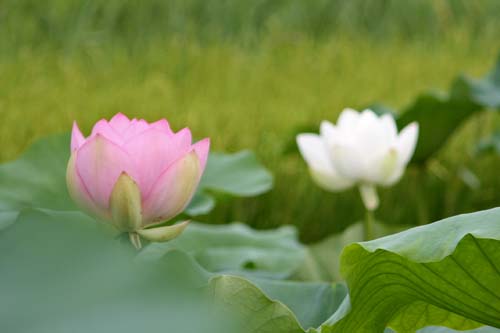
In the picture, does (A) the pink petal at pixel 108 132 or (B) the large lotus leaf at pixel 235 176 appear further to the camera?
(B) the large lotus leaf at pixel 235 176

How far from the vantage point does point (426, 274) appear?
2.22 feet

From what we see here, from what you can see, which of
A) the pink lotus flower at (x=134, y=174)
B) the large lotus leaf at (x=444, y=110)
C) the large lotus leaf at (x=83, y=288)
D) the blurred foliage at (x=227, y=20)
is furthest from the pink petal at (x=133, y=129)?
the blurred foliage at (x=227, y=20)

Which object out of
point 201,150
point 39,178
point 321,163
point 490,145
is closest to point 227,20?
Result: point 490,145

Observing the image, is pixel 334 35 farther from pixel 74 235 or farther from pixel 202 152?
pixel 74 235

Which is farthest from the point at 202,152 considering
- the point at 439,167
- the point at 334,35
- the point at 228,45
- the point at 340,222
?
the point at 334,35

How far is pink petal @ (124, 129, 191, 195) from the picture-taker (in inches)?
29.5

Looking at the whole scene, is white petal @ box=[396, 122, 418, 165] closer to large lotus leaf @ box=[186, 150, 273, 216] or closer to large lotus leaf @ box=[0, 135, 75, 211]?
large lotus leaf @ box=[186, 150, 273, 216]

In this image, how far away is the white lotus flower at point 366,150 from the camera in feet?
4.69

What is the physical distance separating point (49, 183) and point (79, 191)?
0.54m

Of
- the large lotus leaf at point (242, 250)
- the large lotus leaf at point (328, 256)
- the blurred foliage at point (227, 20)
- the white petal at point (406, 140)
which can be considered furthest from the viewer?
the blurred foliage at point (227, 20)

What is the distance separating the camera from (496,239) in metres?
0.62

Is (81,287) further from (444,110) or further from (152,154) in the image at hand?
(444,110)

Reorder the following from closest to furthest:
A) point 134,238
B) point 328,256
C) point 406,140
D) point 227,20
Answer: point 134,238 → point 406,140 → point 328,256 → point 227,20

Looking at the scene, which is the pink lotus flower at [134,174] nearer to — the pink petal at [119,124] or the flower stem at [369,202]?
the pink petal at [119,124]
